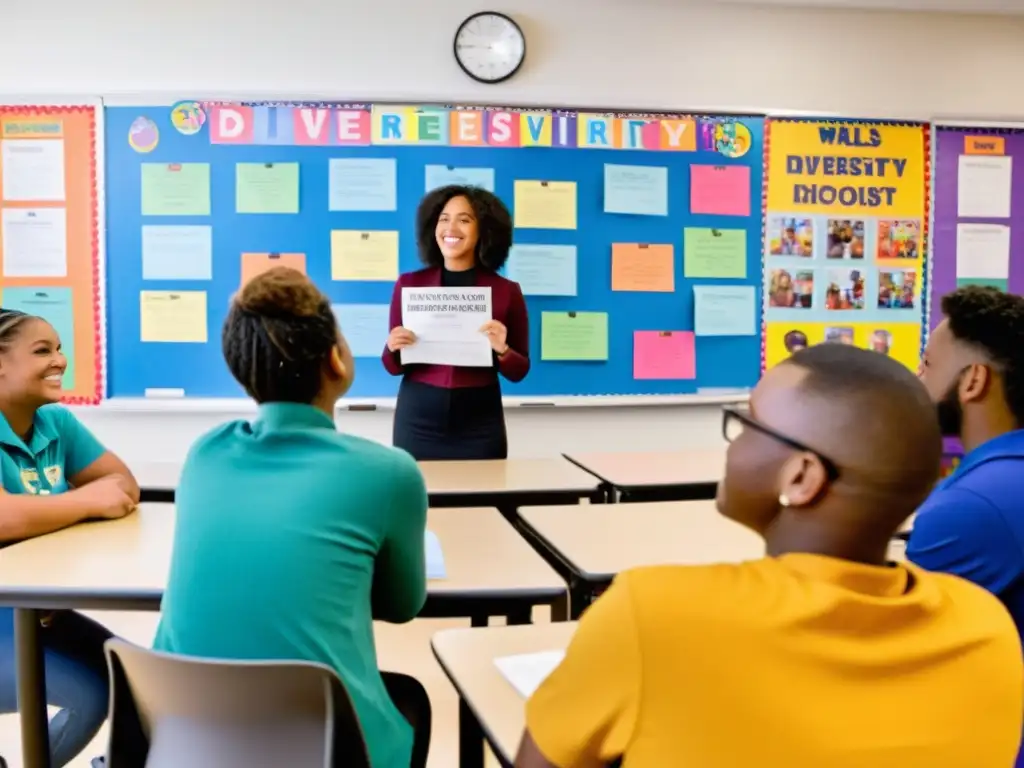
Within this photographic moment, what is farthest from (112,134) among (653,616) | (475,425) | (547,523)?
(653,616)

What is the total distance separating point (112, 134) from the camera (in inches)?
148

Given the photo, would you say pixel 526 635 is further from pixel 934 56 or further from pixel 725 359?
pixel 934 56

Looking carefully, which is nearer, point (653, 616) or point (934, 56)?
point (653, 616)

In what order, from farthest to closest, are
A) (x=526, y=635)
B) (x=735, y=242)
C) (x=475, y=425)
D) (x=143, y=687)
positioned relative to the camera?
(x=735, y=242) < (x=475, y=425) < (x=526, y=635) < (x=143, y=687)

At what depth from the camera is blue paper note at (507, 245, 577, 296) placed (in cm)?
397

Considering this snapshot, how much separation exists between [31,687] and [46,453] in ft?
1.91

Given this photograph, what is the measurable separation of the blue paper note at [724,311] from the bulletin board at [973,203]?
0.94 meters

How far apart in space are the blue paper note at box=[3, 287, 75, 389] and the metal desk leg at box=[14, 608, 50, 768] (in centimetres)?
237

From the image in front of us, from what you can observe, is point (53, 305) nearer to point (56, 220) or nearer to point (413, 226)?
point (56, 220)

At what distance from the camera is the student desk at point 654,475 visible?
8.57ft

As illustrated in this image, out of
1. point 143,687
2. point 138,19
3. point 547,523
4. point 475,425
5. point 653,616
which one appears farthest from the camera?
point 138,19

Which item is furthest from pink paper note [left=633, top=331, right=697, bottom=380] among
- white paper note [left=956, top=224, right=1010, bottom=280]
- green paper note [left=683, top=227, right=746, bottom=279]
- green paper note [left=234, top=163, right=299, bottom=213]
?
green paper note [left=234, top=163, right=299, bottom=213]

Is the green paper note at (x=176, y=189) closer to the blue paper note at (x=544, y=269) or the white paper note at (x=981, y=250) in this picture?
the blue paper note at (x=544, y=269)

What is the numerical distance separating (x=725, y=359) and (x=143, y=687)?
3.37 meters
